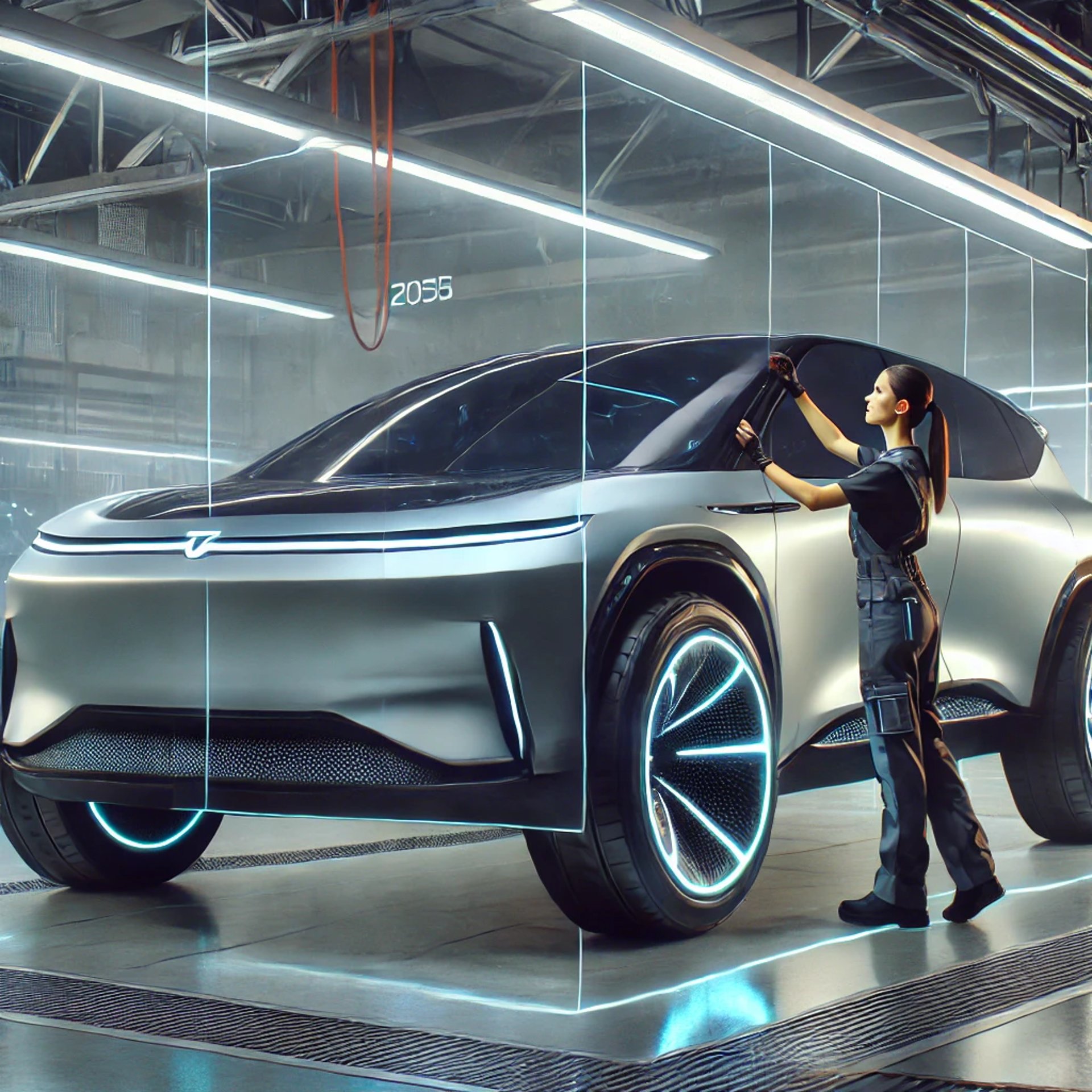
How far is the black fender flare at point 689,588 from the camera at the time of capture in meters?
4.09

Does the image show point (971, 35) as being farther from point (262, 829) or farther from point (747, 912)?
point (262, 829)

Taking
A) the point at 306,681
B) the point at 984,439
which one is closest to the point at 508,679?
the point at 306,681

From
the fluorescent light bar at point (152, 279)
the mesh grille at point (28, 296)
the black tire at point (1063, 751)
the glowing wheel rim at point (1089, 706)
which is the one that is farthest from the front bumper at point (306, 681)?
the glowing wheel rim at point (1089, 706)

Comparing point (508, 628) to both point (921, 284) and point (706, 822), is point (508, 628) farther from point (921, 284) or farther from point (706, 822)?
point (921, 284)

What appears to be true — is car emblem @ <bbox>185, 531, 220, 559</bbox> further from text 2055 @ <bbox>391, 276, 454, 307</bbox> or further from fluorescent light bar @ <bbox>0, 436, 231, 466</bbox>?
text 2055 @ <bbox>391, 276, 454, 307</bbox>

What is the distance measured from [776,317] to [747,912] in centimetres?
184

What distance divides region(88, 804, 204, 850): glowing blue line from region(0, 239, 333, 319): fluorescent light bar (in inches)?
68.0

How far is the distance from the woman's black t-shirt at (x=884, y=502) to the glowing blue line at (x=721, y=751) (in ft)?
2.30

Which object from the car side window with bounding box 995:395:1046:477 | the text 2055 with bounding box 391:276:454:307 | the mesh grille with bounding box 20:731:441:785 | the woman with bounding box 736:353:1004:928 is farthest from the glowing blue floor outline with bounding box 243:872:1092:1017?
the car side window with bounding box 995:395:1046:477

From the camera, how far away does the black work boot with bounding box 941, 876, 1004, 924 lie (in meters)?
4.84

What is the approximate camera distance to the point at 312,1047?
3.57 metres

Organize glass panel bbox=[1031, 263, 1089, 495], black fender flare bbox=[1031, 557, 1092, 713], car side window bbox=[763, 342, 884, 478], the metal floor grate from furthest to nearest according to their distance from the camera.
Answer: glass panel bbox=[1031, 263, 1089, 495]
black fender flare bbox=[1031, 557, 1092, 713]
car side window bbox=[763, 342, 884, 478]
the metal floor grate

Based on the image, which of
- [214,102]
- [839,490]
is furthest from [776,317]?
[214,102]

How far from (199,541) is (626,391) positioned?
1.29 m
